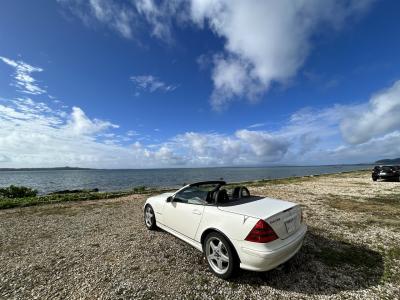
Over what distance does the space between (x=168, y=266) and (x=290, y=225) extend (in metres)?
2.59

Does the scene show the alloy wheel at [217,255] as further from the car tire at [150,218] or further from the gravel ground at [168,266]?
the car tire at [150,218]

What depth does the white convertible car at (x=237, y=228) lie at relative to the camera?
3457 mm

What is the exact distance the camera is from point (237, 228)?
12.0 feet

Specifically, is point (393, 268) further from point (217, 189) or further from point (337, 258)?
point (217, 189)

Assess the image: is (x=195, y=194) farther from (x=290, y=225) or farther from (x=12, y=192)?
(x=12, y=192)

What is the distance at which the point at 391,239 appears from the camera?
5629mm

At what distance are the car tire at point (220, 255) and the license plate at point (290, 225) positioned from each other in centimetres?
107

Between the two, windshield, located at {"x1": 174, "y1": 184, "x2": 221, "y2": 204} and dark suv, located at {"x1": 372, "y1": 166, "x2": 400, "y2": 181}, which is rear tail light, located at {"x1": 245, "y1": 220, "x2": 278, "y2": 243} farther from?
dark suv, located at {"x1": 372, "y1": 166, "x2": 400, "y2": 181}

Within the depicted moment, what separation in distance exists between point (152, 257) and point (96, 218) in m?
4.88

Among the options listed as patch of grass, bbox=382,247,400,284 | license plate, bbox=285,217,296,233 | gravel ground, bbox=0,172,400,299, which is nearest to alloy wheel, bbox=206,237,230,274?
gravel ground, bbox=0,172,400,299

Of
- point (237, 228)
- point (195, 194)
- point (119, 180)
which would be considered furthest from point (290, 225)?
point (119, 180)

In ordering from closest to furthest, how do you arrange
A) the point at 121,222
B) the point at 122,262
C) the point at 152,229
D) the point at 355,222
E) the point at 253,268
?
the point at 253,268 < the point at 122,262 < the point at 152,229 < the point at 355,222 < the point at 121,222

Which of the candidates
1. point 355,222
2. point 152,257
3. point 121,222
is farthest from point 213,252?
point 355,222

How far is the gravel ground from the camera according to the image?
11.7ft
